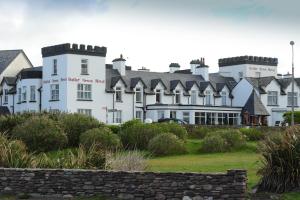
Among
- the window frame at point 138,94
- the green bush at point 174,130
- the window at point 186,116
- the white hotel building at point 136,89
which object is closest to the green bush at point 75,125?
the green bush at point 174,130

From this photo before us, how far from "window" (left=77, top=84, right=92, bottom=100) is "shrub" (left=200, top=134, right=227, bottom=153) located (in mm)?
37242

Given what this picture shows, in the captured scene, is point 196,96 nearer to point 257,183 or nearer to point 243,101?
point 243,101

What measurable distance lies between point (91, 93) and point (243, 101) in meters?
22.2

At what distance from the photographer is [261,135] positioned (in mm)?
47844

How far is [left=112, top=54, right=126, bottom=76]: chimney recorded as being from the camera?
8194 centimetres

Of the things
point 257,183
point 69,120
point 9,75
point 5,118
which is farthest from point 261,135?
point 9,75

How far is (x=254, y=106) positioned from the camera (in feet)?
278

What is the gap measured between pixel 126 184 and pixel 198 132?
30657mm

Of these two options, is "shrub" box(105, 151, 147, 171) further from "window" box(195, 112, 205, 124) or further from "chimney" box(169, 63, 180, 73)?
"chimney" box(169, 63, 180, 73)

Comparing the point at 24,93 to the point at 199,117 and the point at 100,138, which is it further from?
the point at 100,138

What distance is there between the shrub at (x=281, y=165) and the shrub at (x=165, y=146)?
17232mm

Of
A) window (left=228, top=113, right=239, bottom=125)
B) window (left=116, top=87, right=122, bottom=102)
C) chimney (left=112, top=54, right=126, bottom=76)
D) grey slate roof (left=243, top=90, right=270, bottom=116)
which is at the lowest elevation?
window (left=228, top=113, right=239, bottom=125)

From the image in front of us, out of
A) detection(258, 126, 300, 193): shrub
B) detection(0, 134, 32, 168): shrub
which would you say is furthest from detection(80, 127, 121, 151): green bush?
detection(258, 126, 300, 193): shrub

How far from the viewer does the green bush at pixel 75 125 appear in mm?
42562
